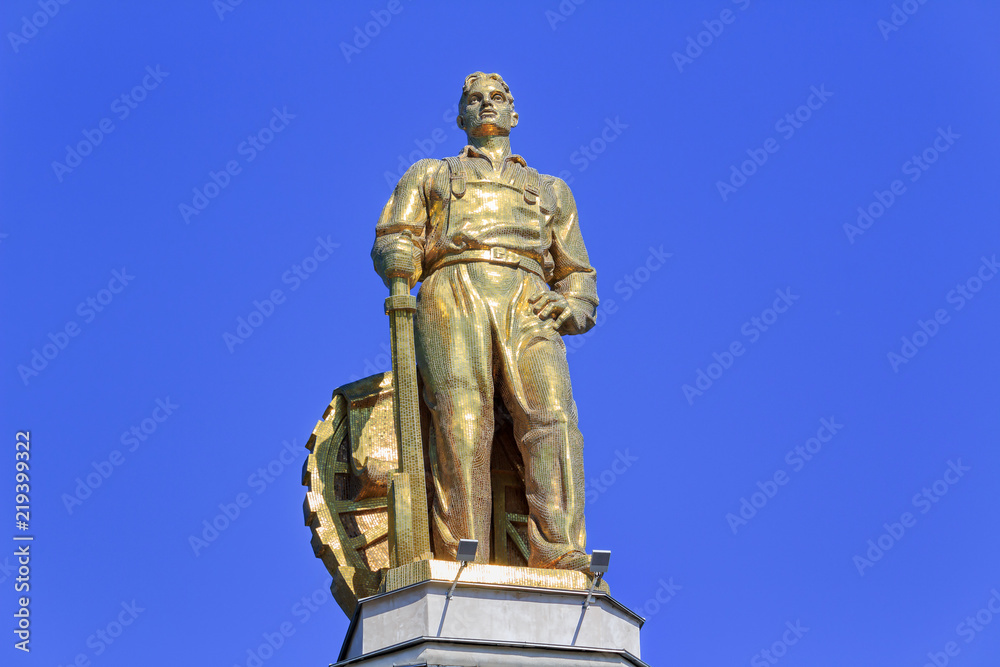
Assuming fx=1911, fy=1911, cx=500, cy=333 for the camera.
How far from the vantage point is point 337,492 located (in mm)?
16281

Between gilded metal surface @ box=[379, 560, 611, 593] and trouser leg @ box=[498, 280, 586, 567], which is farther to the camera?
trouser leg @ box=[498, 280, 586, 567]

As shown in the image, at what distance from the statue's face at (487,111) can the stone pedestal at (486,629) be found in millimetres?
4292

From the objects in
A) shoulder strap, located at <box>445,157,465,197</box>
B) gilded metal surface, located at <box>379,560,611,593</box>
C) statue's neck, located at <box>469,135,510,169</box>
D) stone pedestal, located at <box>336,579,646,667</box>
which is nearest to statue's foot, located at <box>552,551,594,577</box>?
gilded metal surface, located at <box>379,560,611,593</box>

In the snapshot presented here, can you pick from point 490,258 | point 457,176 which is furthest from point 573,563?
point 457,176

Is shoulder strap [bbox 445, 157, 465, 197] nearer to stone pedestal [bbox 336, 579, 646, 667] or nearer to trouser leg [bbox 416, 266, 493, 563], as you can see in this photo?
trouser leg [bbox 416, 266, 493, 563]

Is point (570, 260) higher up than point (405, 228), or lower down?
higher up

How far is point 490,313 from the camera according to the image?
51.7ft

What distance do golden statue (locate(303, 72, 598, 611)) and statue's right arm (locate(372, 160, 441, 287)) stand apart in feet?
0.06

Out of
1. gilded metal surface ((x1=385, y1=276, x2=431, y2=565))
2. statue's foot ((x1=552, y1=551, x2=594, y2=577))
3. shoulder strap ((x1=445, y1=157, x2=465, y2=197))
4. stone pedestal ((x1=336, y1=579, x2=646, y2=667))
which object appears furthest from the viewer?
shoulder strap ((x1=445, y1=157, x2=465, y2=197))

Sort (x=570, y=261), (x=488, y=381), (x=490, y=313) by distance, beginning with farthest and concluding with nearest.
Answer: (x=570, y=261)
(x=490, y=313)
(x=488, y=381)

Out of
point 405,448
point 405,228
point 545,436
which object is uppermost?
point 405,228

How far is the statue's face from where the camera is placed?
16.7 m

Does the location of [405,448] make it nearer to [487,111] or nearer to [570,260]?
[570,260]

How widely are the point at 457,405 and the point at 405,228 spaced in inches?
65.4
